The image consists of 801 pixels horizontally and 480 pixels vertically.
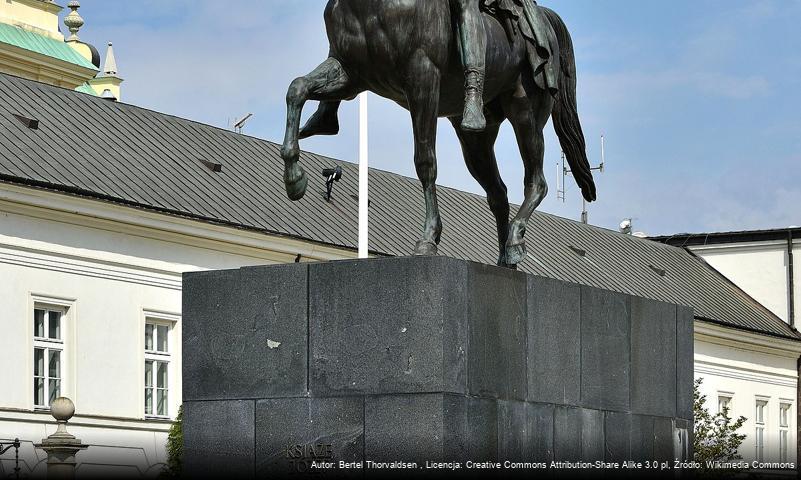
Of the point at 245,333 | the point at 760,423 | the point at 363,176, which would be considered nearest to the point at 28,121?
the point at 363,176

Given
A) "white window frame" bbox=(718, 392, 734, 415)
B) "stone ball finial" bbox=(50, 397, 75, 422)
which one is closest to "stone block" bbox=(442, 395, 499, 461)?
"stone ball finial" bbox=(50, 397, 75, 422)

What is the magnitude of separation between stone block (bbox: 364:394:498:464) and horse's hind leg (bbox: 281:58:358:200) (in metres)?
1.55

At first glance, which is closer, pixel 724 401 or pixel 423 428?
pixel 423 428

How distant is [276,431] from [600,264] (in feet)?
125

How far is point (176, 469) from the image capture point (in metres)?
28.8

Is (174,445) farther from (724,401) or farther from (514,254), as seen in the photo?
(724,401)

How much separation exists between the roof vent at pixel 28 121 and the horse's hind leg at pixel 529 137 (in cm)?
2121

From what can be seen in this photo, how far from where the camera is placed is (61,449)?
94.3 feet

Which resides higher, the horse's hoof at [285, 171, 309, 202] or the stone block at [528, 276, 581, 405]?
the horse's hoof at [285, 171, 309, 202]

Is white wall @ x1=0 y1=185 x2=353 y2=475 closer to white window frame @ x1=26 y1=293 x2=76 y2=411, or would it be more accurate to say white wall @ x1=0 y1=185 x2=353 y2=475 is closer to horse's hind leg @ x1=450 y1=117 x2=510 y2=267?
white window frame @ x1=26 y1=293 x2=76 y2=411

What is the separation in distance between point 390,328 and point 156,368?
2340 centimetres

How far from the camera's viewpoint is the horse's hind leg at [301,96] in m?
12.0

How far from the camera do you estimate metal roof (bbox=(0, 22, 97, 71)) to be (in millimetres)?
46188

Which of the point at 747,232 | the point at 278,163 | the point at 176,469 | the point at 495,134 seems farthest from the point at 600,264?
the point at 495,134
